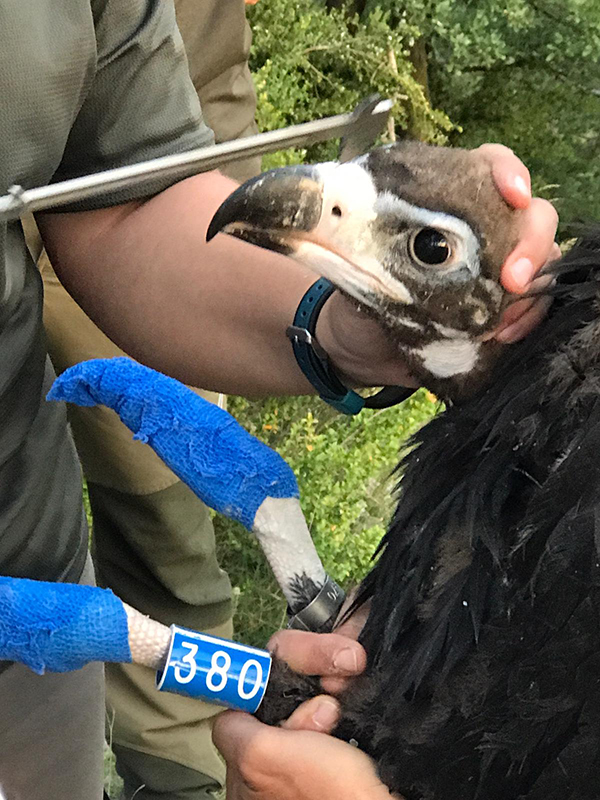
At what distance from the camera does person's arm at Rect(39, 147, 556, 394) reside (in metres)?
0.79

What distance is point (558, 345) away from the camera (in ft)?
1.72

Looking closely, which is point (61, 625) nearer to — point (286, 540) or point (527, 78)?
point (286, 540)

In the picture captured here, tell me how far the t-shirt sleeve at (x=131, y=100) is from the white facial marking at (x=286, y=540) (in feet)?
1.19

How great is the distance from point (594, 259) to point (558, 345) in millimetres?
55

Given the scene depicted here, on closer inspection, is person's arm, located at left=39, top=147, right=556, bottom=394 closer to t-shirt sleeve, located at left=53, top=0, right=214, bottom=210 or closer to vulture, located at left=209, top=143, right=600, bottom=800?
t-shirt sleeve, located at left=53, top=0, right=214, bottom=210

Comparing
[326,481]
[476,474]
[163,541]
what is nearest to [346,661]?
[476,474]

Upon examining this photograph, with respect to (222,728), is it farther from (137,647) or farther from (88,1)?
(88,1)

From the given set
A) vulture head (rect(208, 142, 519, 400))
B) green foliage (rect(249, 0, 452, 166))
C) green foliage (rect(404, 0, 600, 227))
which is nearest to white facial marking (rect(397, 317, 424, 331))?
vulture head (rect(208, 142, 519, 400))

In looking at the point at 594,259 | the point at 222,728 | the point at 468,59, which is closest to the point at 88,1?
the point at 594,259

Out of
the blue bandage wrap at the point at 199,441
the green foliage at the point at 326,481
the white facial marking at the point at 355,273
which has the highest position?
the white facial marking at the point at 355,273

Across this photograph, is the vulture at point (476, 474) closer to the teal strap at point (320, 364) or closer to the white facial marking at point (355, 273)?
the white facial marking at point (355, 273)

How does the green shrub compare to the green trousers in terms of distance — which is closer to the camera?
the green trousers

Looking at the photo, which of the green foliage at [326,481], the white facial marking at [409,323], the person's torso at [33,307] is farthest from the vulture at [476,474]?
the green foliage at [326,481]

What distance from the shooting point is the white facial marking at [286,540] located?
0.62 metres
